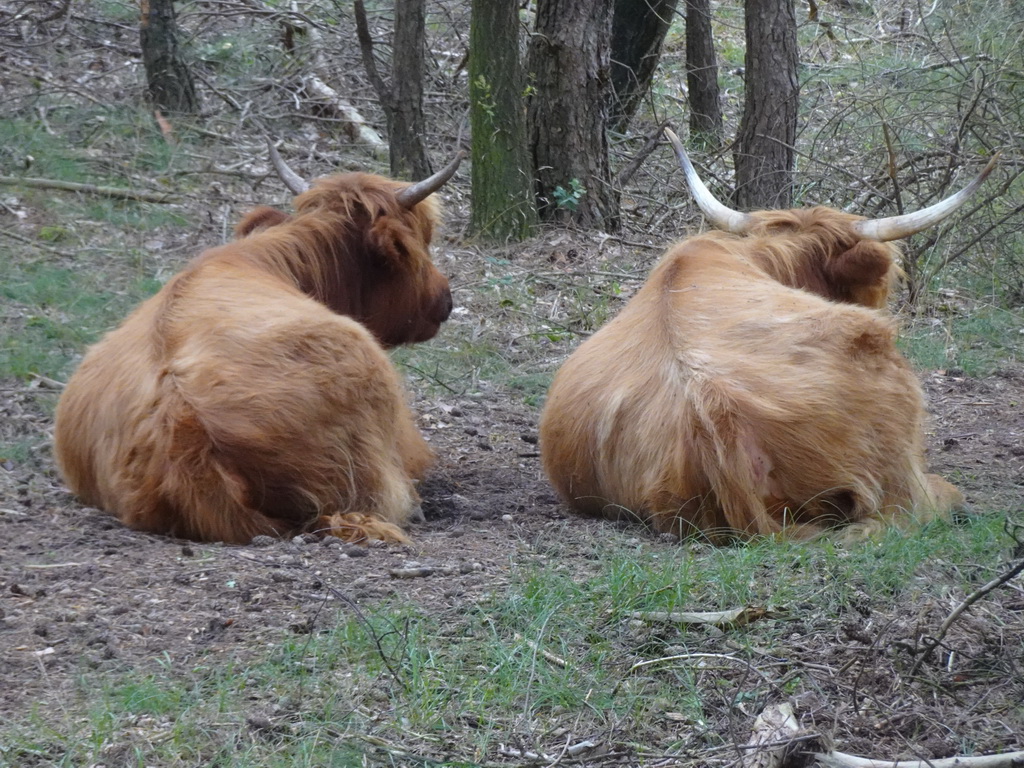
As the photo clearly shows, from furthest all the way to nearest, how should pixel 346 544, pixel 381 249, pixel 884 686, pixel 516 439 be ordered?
pixel 516 439 < pixel 381 249 < pixel 346 544 < pixel 884 686

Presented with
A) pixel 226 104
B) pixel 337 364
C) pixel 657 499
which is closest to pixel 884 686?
pixel 657 499

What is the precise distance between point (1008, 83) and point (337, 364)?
6.57 meters

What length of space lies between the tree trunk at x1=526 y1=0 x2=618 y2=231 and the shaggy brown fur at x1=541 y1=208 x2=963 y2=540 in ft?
16.2

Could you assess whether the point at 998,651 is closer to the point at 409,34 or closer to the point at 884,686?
the point at 884,686

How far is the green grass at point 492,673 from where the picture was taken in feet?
9.80

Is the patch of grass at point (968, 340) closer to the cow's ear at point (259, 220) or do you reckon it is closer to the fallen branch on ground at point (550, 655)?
the cow's ear at point (259, 220)

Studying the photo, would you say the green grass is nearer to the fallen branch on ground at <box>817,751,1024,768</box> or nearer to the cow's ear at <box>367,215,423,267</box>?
the fallen branch on ground at <box>817,751,1024,768</box>

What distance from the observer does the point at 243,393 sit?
4664mm

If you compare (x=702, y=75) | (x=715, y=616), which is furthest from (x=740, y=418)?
(x=702, y=75)

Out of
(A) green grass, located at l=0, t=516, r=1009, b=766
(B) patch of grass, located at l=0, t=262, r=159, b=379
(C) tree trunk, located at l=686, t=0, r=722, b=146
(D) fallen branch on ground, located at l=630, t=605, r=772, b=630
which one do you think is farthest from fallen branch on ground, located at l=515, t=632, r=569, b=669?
(C) tree trunk, located at l=686, t=0, r=722, b=146

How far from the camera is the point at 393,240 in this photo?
6.27 metres

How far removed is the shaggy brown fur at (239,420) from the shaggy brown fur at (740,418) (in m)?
0.92

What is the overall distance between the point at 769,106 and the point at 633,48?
344cm

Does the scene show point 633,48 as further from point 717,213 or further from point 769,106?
point 717,213
